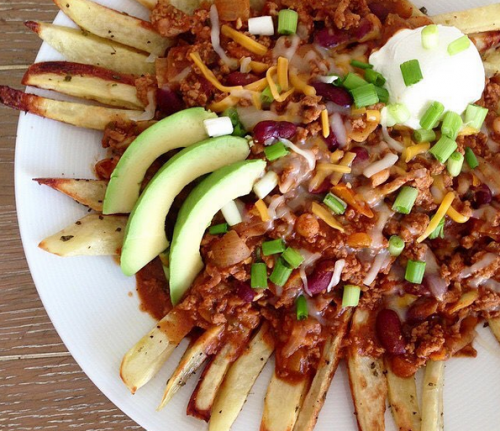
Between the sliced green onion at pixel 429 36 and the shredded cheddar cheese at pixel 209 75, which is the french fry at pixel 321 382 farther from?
the sliced green onion at pixel 429 36

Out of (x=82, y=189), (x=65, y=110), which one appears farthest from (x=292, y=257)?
(x=65, y=110)

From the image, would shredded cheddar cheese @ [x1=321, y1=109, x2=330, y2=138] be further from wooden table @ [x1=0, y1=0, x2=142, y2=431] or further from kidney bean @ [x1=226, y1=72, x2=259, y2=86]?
wooden table @ [x1=0, y1=0, x2=142, y2=431]

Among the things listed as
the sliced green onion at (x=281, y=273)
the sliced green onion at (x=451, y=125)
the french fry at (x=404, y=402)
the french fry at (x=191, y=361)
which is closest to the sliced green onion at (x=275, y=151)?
the sliced green onion at (x=281, y=273)

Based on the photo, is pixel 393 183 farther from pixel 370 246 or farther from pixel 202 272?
pixel 202 272

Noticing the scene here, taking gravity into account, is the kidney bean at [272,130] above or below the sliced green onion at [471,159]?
above

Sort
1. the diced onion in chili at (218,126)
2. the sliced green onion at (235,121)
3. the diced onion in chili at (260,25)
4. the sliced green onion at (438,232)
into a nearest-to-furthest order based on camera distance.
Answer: the diced onion in chili at (218,126) < the sliced green onion at (235,121) < the sliced green onion at (438,232) < the diced onion in chili at (260,25)

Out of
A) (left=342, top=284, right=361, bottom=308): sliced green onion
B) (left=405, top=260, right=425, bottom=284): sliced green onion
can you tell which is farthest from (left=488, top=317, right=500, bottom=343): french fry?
(left=342, top=284, right=361, bottom=308): sliced green onion

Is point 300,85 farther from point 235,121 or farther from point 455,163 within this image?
point 455,163

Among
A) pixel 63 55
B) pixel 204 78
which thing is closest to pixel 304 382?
pixel 204 78
